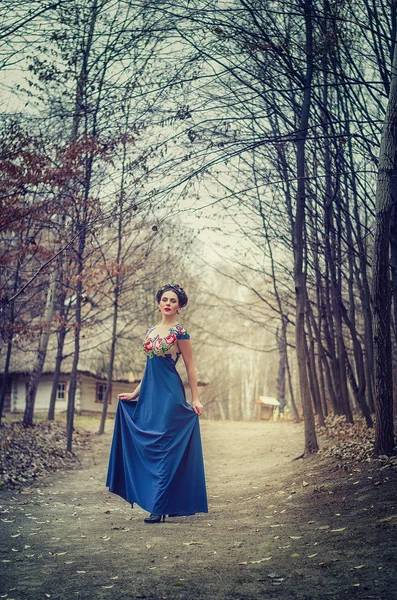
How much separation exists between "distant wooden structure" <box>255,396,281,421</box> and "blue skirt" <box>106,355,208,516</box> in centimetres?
2029

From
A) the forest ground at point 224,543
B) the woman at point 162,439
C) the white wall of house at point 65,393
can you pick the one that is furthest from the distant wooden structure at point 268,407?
the woman at point 162,439

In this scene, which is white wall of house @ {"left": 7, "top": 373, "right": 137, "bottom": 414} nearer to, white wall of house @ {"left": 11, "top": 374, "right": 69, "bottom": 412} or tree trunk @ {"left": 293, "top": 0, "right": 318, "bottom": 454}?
white wall of house @ {"left": 11, "top": 374, "right": 69, "bottom": 412}

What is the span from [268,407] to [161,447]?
23628 millimetres

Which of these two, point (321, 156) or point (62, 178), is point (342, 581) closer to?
point (62, 178)

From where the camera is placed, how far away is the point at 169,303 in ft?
21.7

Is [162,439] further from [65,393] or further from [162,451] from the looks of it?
[65,393]

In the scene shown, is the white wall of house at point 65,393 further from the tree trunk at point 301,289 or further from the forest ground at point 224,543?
the forest ground at point 224,543

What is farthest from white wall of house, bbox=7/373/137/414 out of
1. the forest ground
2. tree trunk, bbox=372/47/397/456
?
tree trunk, bbox=372/47/397/456

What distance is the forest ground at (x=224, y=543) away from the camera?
3.79 m

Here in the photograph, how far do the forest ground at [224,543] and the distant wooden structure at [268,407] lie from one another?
17.7 meters

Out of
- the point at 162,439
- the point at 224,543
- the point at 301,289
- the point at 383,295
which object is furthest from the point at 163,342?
the point at 301,289

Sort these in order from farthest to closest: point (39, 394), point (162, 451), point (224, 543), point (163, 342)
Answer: point (39, 394) → point (163, 342) → point (162, 451) → point (224, 543)

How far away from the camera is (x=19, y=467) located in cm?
1063

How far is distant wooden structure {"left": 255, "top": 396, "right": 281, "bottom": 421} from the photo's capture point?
26.9 m
